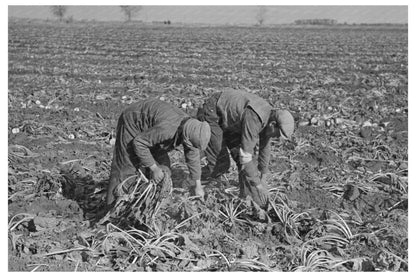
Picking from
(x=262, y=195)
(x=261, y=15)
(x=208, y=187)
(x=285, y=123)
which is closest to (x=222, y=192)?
(x=208, y=187)

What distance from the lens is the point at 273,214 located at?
582 centimetres

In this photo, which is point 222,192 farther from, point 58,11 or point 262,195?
point 58,11

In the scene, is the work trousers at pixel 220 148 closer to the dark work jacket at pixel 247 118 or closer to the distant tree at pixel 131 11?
the dark work jacket at pixel 247 118

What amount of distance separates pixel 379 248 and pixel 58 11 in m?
80.9

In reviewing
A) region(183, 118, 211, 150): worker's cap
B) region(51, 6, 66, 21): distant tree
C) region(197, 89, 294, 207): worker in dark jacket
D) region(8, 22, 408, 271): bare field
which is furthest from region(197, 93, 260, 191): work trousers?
region(51, 6, 66, 21): distant tree

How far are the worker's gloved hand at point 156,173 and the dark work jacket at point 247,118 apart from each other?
0.90 metres

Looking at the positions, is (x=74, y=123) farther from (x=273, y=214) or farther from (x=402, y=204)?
(x=402, y=204)

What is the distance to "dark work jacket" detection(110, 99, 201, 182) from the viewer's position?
17.3 ft

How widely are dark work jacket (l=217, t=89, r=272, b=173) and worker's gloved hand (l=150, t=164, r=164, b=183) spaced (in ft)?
2.95

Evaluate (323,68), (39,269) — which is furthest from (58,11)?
(39,269)

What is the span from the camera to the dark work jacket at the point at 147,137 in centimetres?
526

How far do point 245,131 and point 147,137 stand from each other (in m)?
1.04

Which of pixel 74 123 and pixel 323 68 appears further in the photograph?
pixel 323 68

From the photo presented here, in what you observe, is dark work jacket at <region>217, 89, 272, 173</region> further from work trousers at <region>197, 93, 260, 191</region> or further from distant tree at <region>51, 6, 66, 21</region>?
distant tree at <region>51, 6, 66, 21</region>
